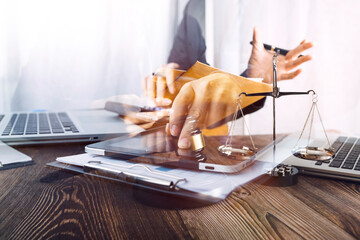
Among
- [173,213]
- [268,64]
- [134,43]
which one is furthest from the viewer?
[134,43]

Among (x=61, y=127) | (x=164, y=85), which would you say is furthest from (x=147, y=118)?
(x=61, y=127)

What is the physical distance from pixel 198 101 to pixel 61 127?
36 cm

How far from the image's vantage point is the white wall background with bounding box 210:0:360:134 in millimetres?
697

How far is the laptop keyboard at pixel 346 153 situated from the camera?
43 cm

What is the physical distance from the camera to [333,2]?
846 mm

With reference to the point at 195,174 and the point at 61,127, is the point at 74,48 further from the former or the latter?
the point at 195,174

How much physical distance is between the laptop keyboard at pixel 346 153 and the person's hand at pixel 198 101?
20 centimetres

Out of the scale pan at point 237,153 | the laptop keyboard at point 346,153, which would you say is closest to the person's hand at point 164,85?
the scale pan at point 237,153

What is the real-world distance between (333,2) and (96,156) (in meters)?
0.80

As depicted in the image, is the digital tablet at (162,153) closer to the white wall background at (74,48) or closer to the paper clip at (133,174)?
the paper clip at (133,174)

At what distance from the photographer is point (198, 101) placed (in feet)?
1.78

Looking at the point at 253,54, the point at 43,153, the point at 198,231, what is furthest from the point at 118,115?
the point at 198,231

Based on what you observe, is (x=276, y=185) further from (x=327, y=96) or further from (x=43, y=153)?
(x=327, y=96)

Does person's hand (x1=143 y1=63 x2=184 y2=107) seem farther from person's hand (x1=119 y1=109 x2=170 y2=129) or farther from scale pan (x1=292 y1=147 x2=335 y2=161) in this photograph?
→ scale pan (x1=292 y1=147 x2=335 y2=161)
